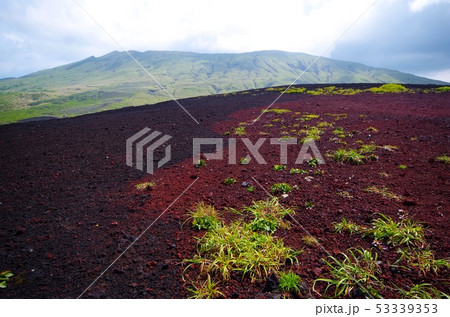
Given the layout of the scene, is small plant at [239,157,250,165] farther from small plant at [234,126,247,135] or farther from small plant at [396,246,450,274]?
small plant at [396,246,450,274]

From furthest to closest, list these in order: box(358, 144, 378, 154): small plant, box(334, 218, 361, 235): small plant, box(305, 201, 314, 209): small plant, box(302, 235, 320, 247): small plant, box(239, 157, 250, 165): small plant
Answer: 1. box(358, 144, 378, 154): small plant
2. box(239, 157, 250, 165): small plant
3. box(305, 201, 314, 209): small plant
4. box(334, 218, 361, 235): small plant
5. box(302, 235, 320, 247): small plant

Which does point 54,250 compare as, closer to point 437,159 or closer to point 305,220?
point 305,220

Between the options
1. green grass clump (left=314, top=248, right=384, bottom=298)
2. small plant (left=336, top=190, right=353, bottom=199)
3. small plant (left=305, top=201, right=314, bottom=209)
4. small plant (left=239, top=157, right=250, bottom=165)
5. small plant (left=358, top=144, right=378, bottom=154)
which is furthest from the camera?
small plant (left=358, top=144, right=378, bottom=154)

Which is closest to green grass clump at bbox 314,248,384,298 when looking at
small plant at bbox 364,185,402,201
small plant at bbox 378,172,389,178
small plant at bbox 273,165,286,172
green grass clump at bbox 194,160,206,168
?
small plant at bbox 364,185,402,201

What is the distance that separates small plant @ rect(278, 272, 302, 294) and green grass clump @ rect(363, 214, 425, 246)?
5.26ft

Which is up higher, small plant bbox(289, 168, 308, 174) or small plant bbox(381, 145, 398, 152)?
small plant bbox(381, 145, 398, 152)

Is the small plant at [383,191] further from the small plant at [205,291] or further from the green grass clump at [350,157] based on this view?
the small plant at [205,291]

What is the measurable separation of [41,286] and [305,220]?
444 cm

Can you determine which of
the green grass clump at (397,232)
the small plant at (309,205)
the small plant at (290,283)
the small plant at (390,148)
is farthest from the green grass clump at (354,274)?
the small plant at (390,148)

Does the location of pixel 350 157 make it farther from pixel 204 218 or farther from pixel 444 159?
pixel 204 218

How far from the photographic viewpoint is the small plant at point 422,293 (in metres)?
2.79

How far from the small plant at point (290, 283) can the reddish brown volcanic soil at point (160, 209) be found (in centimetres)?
19

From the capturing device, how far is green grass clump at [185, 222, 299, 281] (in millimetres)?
3400

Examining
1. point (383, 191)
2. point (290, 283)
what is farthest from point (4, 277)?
point (383, 191)
